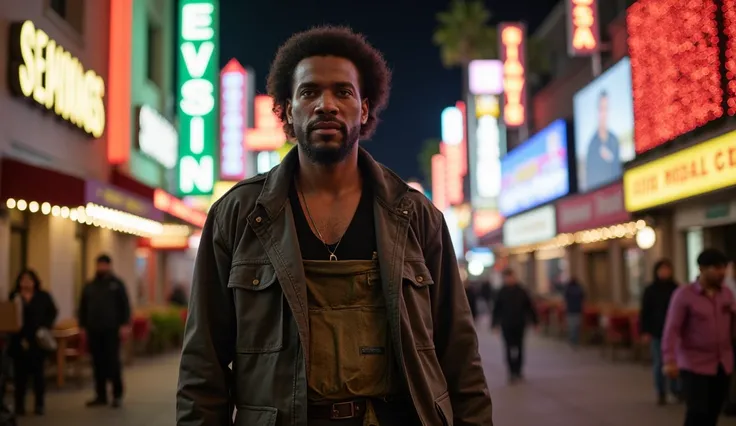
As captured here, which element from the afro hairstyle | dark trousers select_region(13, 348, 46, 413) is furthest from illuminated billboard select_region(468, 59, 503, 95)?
the afro hairstyle

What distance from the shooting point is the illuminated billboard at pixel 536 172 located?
26.3 m

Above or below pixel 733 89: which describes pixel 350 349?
below

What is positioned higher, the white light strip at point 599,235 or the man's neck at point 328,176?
the white light strip at point 599,235

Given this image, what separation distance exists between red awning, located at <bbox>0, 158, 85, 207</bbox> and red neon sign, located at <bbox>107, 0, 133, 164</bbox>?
626 centimetres

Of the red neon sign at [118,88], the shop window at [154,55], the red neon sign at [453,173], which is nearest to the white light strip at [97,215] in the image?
the red neon sign at [118,88]

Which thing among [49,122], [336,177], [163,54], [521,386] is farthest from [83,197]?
[163,54]

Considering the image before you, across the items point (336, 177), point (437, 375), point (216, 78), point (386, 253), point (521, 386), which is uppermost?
point (216, 78)

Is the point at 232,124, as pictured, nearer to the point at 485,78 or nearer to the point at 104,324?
the point at 485,78

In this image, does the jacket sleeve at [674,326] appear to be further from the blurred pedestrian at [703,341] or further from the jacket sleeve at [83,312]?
the jacket sleeve at [83,312]

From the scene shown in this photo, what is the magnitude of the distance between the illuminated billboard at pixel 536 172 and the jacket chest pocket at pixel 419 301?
23.6m

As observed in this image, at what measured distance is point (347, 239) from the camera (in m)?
2.77

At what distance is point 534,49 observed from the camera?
36.1 m

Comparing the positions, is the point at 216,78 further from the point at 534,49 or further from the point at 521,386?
the point at 534,49

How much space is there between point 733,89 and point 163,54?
1830 centimetres
